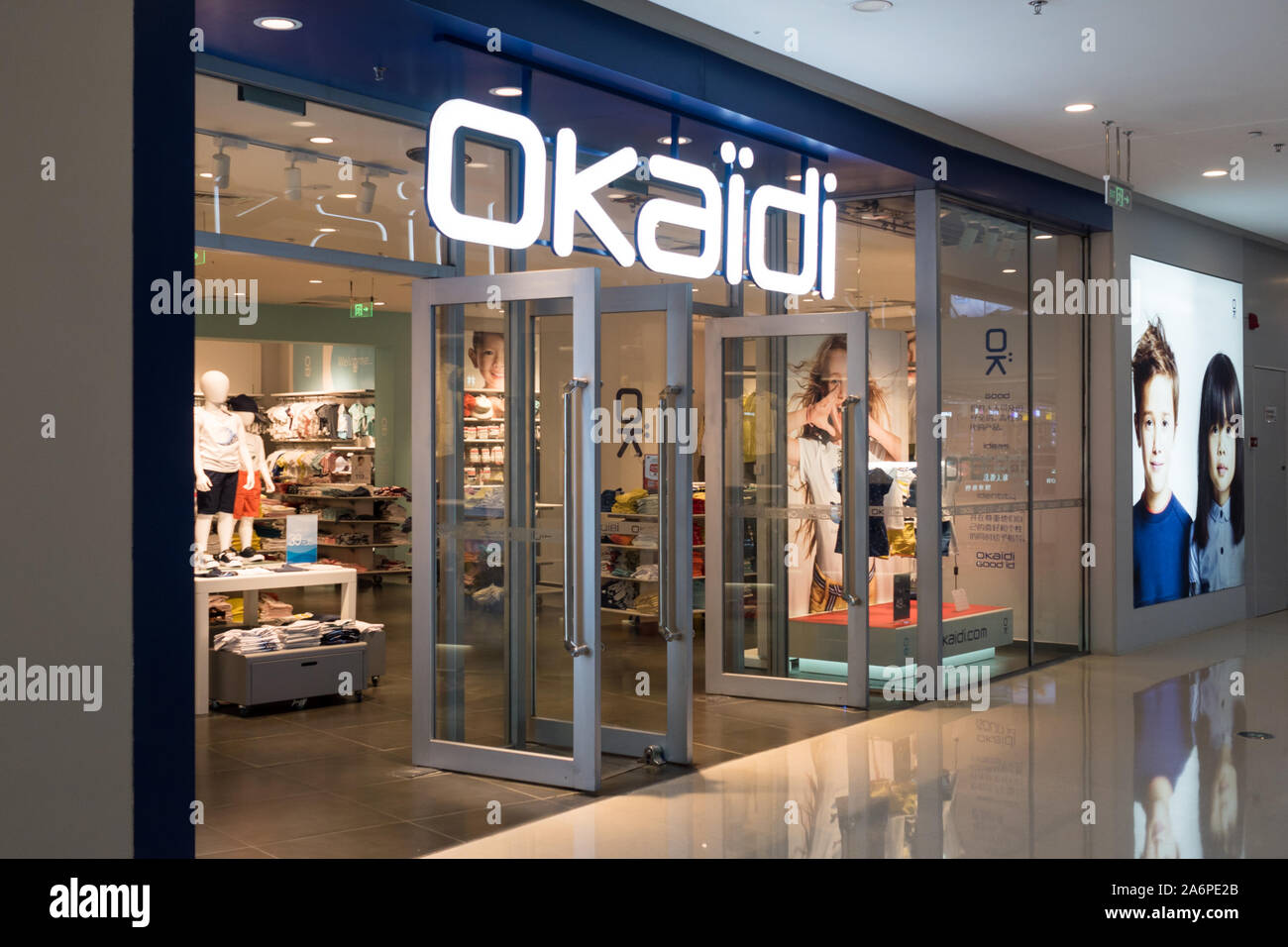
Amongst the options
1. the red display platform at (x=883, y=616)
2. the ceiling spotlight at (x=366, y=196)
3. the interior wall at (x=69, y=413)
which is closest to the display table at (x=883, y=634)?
the red display platform at (x=883, y=616)

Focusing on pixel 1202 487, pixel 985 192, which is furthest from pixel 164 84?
pixel 1202 487

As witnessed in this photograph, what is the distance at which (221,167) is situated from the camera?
4.59 m

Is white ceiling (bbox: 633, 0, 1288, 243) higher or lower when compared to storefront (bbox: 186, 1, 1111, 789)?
higher

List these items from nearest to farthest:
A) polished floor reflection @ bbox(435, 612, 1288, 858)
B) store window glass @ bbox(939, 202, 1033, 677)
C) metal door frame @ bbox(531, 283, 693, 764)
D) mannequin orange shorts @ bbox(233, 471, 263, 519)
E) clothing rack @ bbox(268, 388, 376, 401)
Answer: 1. polished floor reflection @ bbox(435, 612, 1288, 858)
2. metal door frame @ bbox(531, 283, 693, 764)
3. store window glass @ bbox(939, 202, 1033, 677)
4. mannequin orange shorts @ bbox(233, 471, 263, 519)
5. clothing rack @ bbox(268, 388, 376, 401)

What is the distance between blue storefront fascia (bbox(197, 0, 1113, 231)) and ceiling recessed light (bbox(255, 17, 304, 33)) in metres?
0.04

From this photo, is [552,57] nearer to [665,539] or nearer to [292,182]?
[292,182]

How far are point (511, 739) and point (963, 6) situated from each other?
3666mm

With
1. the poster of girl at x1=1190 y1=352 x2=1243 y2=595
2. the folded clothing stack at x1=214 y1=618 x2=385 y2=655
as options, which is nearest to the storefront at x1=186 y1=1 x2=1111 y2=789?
the folded clothing stack at x1=214 y1=618 x2=385 y2=655

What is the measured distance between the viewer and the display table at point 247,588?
21.5 feet

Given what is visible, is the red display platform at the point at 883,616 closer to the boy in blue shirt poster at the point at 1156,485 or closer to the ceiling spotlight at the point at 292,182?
the boy in blue shirt poster at the point at 1156,485

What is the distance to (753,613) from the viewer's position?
706cm

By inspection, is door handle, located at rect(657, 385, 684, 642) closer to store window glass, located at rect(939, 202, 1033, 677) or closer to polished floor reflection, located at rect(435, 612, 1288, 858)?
polished floor reflection, located at rect(435, 612, 1288, 858)

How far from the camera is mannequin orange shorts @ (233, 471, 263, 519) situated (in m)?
7.94

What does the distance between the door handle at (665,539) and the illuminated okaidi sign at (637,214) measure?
0.67 m
